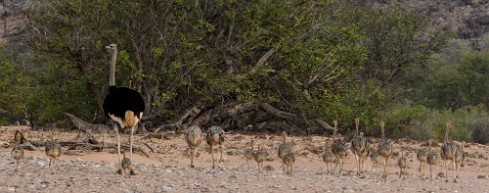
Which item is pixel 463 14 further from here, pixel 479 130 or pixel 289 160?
pixel 289 160

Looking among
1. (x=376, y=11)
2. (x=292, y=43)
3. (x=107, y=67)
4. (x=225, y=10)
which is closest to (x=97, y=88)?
(x=107, y=67)

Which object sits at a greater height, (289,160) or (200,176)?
(289,160)

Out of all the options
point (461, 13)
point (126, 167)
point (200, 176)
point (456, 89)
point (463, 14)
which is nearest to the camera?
point (126, 167)

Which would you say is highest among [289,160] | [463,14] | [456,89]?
[463,14]

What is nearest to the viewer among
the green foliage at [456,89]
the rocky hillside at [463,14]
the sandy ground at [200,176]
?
the sandy ground at [200,176]

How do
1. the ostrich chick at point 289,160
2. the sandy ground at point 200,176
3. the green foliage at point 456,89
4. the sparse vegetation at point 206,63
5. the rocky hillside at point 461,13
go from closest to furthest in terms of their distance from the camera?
the sandy ground at point 200,176, the ostrich chick at point 289,160, the sparse vegetation at point 206,63, the green foliage at point 456,89, the rocky hillside at point 461,13

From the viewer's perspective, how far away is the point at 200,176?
46.4 ft

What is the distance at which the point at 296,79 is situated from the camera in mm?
27781

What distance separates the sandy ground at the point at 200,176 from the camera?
1202 cm

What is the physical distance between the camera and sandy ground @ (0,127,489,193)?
12016mm

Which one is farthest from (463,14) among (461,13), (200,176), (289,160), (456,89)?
(200,176)

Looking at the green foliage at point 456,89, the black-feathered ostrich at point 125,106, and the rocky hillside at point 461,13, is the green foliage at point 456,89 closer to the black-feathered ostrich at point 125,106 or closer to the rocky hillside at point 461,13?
the rocky hillside at point 461,13

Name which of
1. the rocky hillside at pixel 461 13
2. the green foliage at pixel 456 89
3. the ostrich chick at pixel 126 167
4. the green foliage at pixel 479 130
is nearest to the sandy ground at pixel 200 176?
the ostrich chick at pixel 126 167

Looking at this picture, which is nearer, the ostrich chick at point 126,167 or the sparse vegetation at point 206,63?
the ostrich chick at point 126,167
